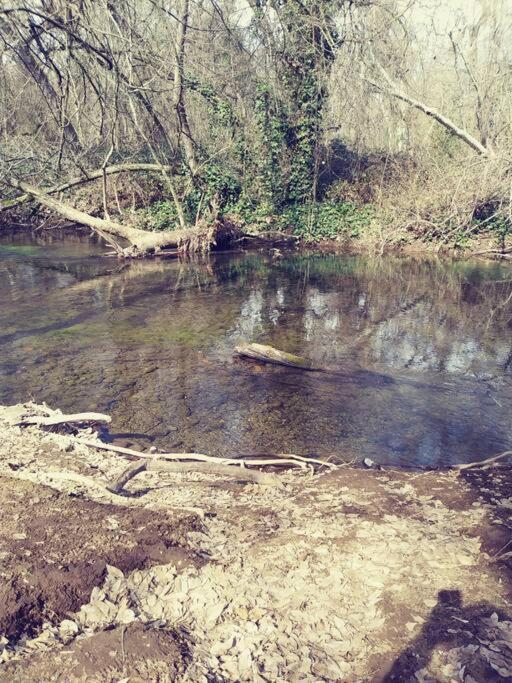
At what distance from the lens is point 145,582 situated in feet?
10.5

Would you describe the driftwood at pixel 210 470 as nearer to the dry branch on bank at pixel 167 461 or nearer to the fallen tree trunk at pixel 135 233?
the dry branch on bank at pixel 167 461

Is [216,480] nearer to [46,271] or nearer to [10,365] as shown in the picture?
[10,365]

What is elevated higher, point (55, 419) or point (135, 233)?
point (135, 233)

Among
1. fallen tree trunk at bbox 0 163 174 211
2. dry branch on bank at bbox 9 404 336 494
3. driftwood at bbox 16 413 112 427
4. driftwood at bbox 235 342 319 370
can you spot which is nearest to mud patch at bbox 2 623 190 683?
dry branch on bank at bbox 9 404 336 494

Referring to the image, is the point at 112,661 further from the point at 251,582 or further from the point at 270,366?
the point at 270,366

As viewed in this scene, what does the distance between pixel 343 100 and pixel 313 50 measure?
2.16 metres

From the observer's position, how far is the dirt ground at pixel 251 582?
8.74 ft

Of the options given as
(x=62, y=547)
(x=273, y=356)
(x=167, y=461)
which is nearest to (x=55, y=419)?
(x=167, y=461)

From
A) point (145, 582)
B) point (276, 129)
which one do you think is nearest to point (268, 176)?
point (276, 129)

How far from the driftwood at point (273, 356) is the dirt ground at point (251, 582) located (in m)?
3.62

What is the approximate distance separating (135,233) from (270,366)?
35.2 ft

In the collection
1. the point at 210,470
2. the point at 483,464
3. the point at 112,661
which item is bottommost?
the point at 483,464

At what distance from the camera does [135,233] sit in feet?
56.9

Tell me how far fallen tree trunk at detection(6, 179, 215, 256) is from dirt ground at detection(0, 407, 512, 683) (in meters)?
13.0
